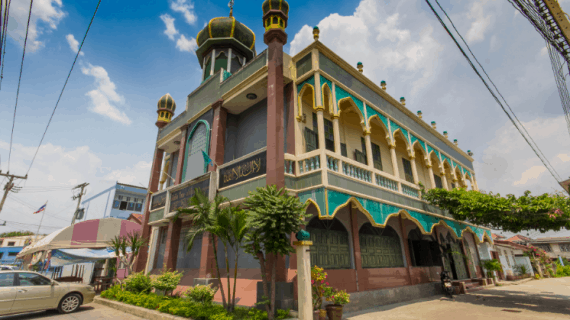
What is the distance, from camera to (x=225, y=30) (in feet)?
54.7

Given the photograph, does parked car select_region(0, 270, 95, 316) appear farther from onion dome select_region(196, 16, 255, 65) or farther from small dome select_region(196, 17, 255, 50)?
small dome select_region(196, 17, 255, 50)

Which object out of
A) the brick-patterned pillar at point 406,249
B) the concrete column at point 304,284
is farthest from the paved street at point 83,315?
the brick-patterned pillar at point 406,249

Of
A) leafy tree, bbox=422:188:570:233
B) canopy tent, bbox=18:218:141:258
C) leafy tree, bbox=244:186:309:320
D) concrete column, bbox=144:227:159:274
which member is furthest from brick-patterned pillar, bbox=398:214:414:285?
canopy tent, bbox=18:218:141:258

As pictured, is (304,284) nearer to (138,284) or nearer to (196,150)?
(138,284)

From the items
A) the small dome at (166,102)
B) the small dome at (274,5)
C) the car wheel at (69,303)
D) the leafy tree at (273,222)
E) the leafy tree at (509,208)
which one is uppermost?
the small dome at (166,102)

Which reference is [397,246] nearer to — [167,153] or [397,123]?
[397,123]

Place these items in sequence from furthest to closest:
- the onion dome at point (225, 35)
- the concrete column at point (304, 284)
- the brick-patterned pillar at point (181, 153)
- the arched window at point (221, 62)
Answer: the onion dome at point (225, 35)
the arched window at point (221, 62)
the brick-patterned pillar at point (181, 153)
the concrete column at point (304, 284)

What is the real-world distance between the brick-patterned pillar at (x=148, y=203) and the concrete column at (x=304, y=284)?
36.5 feet

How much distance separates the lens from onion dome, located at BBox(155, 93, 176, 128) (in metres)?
17.9

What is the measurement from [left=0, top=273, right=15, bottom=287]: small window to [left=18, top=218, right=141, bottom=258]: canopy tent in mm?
9474

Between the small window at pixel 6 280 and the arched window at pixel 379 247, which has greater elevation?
the arched window at pixel 379 247

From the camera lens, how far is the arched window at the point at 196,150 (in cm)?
1295

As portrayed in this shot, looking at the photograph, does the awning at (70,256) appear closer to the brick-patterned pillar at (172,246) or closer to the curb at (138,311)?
the curb at (138,311)

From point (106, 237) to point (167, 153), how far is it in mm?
7490
